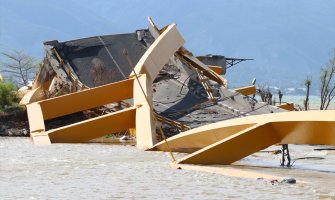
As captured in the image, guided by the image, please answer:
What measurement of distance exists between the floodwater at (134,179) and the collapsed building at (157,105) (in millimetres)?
661

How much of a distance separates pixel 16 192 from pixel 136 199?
149 centimetres

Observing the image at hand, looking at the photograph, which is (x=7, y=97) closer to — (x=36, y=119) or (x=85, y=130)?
(x=36, y=119)

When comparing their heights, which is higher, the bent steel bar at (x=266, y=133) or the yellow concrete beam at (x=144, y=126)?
the yellow concrete beam at (x=144, y=126)

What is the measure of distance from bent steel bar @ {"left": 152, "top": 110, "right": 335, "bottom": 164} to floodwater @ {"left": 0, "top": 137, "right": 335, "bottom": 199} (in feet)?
1.71

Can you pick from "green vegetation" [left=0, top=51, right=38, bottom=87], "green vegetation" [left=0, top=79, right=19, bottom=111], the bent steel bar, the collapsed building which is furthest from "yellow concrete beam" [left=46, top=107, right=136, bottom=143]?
"green vegetation" [left=0, top=51, right=38, bottom=87]

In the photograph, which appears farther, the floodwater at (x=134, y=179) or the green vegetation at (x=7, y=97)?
the green vegetation at (x=7, y=97)

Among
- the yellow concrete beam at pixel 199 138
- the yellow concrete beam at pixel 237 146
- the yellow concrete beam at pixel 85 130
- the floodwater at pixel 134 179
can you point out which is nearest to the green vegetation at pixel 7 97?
the yellow concrete beam at pixel 85 130

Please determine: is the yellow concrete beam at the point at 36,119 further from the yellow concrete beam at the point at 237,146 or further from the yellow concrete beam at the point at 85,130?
the yellow concrete beam at the point at 237,146

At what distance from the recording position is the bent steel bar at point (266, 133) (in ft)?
32.8

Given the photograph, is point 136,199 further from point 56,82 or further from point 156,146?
point 56,82

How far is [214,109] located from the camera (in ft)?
73.8

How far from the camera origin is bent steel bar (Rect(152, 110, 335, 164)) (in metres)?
9.99

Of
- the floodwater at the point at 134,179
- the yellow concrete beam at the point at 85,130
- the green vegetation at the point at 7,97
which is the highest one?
the green vegetation at the point at 7,97

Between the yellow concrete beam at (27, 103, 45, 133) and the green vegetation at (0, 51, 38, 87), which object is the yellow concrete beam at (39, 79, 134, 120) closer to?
the yellow concrete beam at (27, 103, 45, 133)
